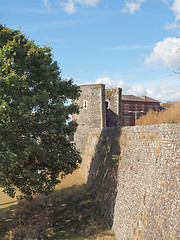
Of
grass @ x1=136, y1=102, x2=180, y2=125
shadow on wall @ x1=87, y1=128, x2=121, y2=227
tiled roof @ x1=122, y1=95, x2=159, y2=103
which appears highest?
tiled roof @ x1=122, y1=95, x2=159, y2=103

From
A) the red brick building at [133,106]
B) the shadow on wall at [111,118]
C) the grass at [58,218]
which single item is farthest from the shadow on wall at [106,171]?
the red brick building at [133,106]

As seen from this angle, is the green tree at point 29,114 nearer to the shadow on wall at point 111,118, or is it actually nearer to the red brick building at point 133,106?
the shadow on wall at point 111,118

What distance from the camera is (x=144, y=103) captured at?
47969mm

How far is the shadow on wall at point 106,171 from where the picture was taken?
17577mm

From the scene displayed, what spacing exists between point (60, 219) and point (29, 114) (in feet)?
35.5

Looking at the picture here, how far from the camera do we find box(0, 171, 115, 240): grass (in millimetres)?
16297

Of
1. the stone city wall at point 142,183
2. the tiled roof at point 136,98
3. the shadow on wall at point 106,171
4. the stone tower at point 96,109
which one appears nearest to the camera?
the stone city wall at point 142,183

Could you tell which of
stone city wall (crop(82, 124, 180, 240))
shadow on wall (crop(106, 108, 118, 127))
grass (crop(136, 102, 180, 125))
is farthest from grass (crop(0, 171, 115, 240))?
shadow on wall (crop(106, 108, 118, 127))

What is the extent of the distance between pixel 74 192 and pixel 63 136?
861 centimetres

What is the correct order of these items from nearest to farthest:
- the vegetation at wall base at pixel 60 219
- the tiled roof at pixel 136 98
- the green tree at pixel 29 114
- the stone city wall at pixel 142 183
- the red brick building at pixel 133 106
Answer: the stone city wall at pixel 142 183 → the green tree at pixel 29 114 → the vegetation at wall base at pixel 60 219 → the red brick building at pixel 133 106 → the tiled roof at pixel 136 98

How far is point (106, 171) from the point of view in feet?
66.4

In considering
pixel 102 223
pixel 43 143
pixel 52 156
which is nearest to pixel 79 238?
pixel 102 223

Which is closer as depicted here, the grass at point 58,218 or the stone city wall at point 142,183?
the stone city wall at point 142,183

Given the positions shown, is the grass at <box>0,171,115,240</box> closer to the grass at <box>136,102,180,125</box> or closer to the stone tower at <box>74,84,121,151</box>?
the grass at <box>136,102,180,125</box>
